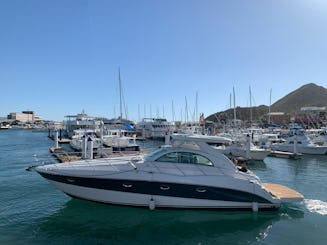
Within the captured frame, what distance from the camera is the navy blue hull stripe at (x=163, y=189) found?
9781 mm

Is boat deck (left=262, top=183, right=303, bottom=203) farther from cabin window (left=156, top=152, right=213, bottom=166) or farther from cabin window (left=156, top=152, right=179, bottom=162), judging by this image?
cabin window (left=156, top=152, right=179, bottom=162)

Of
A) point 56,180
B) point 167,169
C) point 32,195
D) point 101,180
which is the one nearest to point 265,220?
point 167,169

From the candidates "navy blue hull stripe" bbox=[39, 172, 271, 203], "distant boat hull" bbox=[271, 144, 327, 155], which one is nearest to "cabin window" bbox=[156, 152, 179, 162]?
"navy blue hull stripe" bbox=[39, 172, 271, 203]

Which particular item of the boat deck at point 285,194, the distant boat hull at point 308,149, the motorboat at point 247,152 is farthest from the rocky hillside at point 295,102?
the boat deck at point 285,194

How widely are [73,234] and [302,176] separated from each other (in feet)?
52.9

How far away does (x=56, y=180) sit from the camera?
10.3 metres

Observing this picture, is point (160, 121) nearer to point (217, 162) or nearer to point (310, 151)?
point (310, 151)

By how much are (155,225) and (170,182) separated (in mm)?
1538

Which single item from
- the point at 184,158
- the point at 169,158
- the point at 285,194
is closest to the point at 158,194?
the point at 169,158

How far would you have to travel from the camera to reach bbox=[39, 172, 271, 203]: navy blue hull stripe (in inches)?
385

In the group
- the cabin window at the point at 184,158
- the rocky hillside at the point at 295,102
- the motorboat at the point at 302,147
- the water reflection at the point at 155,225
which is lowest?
the water reflection at the point at 155,225

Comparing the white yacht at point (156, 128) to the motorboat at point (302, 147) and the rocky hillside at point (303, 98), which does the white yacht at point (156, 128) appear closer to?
the motorboat at point (302, 147)

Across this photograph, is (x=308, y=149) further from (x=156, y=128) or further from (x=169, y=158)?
(x=156, y=128)

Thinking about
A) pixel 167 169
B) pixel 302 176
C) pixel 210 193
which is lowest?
pixel 302 176
